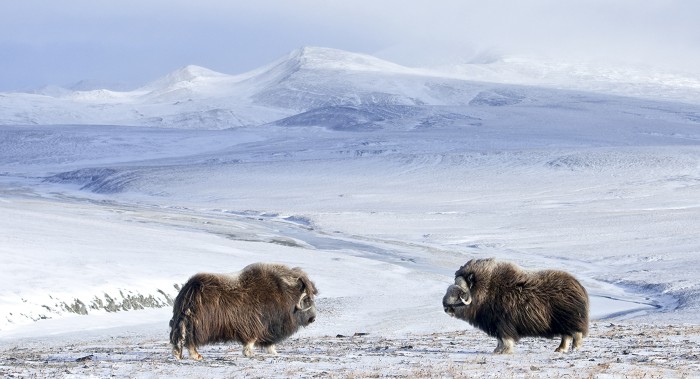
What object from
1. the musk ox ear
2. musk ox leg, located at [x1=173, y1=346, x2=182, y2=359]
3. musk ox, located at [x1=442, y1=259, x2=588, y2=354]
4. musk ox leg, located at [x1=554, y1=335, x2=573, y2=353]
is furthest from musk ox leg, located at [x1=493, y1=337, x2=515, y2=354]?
musk ox leg, located at [x1=173, y1=346, x2=182, y2=359]

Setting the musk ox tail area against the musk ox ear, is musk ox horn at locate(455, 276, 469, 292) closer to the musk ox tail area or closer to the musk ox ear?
the musk ox ear

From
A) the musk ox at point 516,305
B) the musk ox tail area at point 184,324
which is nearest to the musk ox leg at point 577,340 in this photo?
the musk ox at point 516,305

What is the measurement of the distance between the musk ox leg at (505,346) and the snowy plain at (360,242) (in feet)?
0.74

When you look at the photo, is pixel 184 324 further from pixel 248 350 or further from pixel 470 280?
pixel 470 280

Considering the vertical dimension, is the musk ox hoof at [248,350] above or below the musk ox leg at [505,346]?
above

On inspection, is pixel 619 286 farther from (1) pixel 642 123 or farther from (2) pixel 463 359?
(1) pixel 642 123

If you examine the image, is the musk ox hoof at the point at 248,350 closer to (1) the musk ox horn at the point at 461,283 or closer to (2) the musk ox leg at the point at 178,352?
(2) the musk ox leg at the point at 178,352

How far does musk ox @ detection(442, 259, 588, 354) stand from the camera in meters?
12.8

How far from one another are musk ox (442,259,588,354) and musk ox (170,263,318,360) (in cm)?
202

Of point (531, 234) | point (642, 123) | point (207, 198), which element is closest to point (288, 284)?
point (531, 234)

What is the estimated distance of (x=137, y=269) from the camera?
100 feet

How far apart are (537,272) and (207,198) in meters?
72.7

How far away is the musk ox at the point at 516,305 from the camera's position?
42.1 ft

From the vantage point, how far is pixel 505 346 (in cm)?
1277
